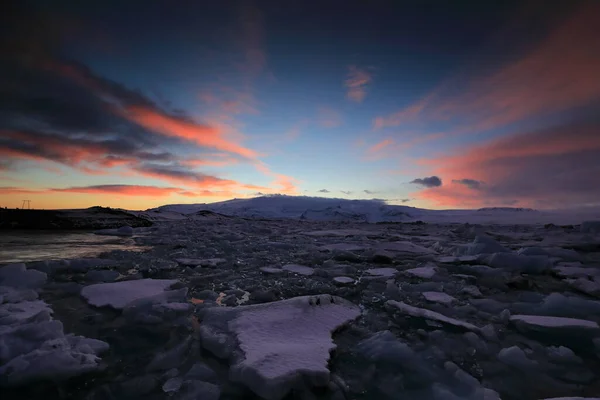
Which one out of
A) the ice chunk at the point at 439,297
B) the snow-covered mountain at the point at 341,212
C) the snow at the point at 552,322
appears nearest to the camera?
the snow at the point at 552,322

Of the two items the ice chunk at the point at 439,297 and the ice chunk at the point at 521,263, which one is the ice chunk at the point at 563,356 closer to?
the ice chunk at the point at 439,297

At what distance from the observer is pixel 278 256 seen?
613 centimetres

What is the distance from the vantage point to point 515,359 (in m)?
1.97

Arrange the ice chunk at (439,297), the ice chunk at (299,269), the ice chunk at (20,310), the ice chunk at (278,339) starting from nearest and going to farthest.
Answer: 1. the ice chunk at (278,339)
2. the ice chunk at (20,310)
3. the ice chunk at (439,297)
4. the ice chunk at (299,269)

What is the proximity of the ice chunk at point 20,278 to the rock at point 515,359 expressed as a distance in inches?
176

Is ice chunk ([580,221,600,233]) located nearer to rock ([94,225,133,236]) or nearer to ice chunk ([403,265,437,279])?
ice chunk ([403,265,437,279])

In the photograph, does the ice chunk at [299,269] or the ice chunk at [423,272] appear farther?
the ice chunk at [299,269]

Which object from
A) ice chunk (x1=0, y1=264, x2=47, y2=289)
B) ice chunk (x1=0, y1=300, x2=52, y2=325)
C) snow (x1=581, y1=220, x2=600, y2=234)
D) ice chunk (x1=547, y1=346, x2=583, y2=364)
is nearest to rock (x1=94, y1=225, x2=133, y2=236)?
ice chunk (x1=0, y1=264, x2=47, y2=289)

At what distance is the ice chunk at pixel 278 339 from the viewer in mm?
1631

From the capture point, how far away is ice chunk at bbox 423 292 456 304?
321 cm

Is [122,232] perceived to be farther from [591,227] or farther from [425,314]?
[591,227]

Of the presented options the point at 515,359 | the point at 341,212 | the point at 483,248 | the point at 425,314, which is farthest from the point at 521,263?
the point at 341,212

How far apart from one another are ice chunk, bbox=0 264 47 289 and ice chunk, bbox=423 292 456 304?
14.2 feet

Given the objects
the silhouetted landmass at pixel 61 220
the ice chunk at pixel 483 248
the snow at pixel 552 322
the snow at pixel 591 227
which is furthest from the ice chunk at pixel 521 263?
the silhouetted landmass at pixel 61 220
